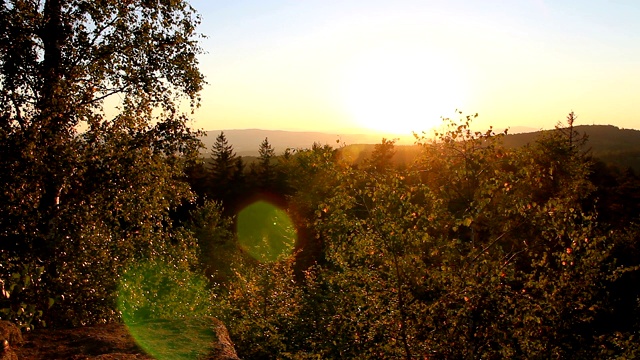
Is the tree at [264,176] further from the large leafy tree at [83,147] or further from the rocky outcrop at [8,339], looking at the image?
the rocky outcrop at [8,339]

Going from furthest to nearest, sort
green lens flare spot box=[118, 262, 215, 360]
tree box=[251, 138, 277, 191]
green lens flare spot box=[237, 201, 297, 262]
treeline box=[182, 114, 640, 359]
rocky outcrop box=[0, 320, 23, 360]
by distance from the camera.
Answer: tree box=[251, 138, 277, 191] < green lens flare spot box=[237, 201, 297, 262] < green lens flare spot box=[118, 262, 215, 360] < treeline box=[182, 114, 640, 359] < rocky outcrop box=[0, 320, 23, 360]

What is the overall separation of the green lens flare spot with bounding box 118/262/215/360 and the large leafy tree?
A: 1635mm

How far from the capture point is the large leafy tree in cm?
1371

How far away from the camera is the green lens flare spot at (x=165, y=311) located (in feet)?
33.6

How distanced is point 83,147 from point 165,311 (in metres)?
8.75

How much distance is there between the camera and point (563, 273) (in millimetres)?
10391

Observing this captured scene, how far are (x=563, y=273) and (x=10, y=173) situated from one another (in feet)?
46.6

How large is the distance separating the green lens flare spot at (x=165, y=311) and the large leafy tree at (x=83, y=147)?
164 cm

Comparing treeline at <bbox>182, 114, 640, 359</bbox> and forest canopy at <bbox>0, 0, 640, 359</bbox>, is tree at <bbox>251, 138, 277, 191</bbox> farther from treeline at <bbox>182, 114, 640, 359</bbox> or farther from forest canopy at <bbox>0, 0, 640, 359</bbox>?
treeline at <bbox>182, 114, 640, 359</bbox>

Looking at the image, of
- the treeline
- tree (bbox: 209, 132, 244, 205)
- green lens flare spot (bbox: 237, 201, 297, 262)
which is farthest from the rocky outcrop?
tree (bbox: 209, 132, 244, 205)

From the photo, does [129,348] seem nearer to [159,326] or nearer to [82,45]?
[159,326]

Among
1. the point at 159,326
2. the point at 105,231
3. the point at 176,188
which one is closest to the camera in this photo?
the point at 159,326

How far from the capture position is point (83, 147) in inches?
578

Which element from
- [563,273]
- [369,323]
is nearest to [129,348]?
[369,323]
